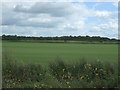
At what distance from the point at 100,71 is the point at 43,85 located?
216cm

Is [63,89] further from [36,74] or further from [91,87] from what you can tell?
[36,74]

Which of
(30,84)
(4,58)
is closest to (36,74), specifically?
(30,84)

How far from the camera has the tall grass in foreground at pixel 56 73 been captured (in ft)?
23.9

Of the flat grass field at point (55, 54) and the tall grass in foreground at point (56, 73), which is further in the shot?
the flat grass field at point (55, 54)

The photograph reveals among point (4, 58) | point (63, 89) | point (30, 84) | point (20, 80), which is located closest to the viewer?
point (63, 89)

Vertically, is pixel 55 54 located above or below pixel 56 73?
below

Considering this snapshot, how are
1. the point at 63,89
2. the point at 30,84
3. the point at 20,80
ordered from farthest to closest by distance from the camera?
the point at 20,80
the point at 30,84
the point at 63,89

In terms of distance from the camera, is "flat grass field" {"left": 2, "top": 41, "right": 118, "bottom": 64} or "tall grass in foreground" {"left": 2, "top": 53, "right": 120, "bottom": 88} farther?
"flat grass field" {"left": 2, "top": 41, "right": 118, "bottom": 64}

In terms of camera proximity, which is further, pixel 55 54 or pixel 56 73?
pixel 55 54

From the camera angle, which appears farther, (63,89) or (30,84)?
(30,84)

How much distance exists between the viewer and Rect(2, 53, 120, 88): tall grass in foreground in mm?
7293

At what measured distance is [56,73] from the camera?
845cm

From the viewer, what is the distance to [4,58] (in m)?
9.09

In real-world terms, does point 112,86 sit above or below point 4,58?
below
